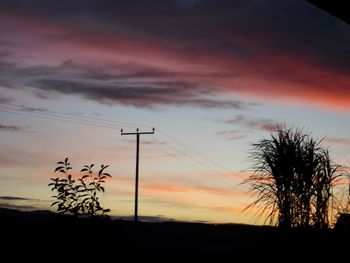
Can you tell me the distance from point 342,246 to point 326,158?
2265mm

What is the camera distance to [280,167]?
8.72 m

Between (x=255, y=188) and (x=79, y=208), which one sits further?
(x=255, y=188)

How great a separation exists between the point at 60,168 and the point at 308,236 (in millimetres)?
3498

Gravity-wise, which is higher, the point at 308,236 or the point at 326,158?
the point at 326,158

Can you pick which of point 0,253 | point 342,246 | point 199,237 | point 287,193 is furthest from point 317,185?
point 199,237

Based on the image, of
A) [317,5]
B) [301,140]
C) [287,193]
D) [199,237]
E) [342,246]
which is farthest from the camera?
[199,237]

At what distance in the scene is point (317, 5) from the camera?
1.44m

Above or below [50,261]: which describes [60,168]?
above

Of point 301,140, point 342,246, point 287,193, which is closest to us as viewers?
point 342,246

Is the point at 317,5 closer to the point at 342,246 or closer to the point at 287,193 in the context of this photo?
the point at 342,246

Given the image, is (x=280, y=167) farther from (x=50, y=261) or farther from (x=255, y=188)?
(x=50, y=261)

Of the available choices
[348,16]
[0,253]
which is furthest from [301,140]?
[348,16]

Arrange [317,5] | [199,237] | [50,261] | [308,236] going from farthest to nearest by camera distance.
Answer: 1. [199,237]
2. [308,236]
3. [50,261]
4. [317,5]

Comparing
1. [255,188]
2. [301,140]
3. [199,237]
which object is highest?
[301,140]
